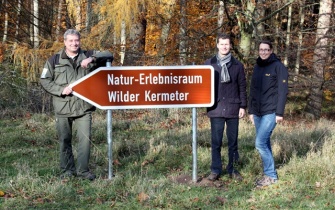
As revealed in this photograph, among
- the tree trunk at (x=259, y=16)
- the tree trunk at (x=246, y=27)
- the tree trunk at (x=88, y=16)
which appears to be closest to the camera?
the tree trunk at (x=246, y=27)

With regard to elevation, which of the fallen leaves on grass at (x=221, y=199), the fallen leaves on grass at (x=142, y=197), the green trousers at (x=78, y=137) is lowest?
the fallen leaves on grass at (x=221, y=199)

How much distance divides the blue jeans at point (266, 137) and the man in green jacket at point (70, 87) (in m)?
2.09

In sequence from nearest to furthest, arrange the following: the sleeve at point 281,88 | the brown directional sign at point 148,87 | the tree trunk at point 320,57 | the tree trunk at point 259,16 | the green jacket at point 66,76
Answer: the sleeve at point 281,88 < the brown directional sign at point 148,87 < the green jacket at point 66,76 < the tree trunk at point 259,16 < the tree trunk at point 320,57

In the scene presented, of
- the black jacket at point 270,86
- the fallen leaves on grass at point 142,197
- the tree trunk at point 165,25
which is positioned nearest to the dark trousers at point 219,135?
the black jacket at point 270,86

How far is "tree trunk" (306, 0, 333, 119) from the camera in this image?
13.4 meters

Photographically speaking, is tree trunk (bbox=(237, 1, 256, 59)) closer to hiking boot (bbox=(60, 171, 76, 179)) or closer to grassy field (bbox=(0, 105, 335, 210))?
grassy field (bbox=(0, 105, 335, 210))

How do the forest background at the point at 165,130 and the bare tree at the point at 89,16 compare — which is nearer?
the forest background at the point at 165,130

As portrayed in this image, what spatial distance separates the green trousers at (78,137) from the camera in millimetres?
5695

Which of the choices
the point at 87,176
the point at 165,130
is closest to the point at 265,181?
the point at 87,176

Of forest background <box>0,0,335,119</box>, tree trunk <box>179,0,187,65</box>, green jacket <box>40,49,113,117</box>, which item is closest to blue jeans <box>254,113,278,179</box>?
green jacket <box>40,49,113,117</box>

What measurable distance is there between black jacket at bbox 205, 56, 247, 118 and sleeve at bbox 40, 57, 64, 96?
1.95 meters

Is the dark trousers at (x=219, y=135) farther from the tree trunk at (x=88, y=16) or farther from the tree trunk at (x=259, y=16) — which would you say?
the tree trunk at (x=88, y=16)

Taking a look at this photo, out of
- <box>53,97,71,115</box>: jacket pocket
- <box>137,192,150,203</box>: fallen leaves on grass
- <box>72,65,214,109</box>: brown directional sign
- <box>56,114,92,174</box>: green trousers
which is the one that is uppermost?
<box>72,65,214,109</box>: brown directional sign

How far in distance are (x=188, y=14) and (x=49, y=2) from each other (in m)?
8.02
